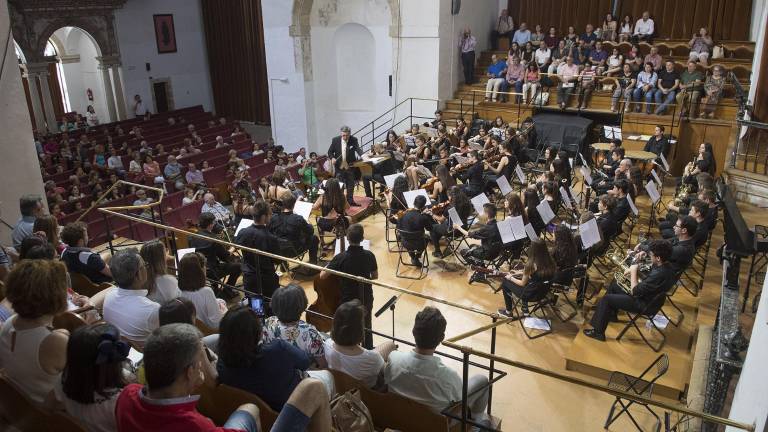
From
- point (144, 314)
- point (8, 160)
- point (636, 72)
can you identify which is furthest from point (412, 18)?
point (144, 314)

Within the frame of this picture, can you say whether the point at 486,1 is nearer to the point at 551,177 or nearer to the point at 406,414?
the point at 551,177

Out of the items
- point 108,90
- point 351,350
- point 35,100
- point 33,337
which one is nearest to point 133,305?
point 33,337

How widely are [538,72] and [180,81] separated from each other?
1496 cm

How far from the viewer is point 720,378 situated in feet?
13.4

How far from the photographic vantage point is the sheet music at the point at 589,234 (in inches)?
269

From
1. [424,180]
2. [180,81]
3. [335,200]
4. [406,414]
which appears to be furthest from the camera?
[180,81]

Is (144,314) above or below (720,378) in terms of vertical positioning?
above

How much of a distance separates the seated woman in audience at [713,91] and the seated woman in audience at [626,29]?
10.4 ft

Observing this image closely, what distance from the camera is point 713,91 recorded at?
12.5 metres

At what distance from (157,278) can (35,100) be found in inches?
719

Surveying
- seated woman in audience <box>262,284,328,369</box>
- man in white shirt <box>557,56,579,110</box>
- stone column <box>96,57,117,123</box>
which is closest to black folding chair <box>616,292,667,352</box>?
seated woman in audience <box>262,284,328,369</box>

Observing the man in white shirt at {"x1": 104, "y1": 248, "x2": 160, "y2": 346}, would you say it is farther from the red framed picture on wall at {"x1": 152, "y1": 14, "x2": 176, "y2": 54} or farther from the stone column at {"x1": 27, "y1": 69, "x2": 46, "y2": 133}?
the red framed picture on wall at {"x1": 152, "y1": 14, "x2": 176, "y2": 54}

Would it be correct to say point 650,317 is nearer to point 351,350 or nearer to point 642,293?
point 642,293

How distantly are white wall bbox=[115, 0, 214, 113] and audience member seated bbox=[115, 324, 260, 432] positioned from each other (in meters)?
21.5
